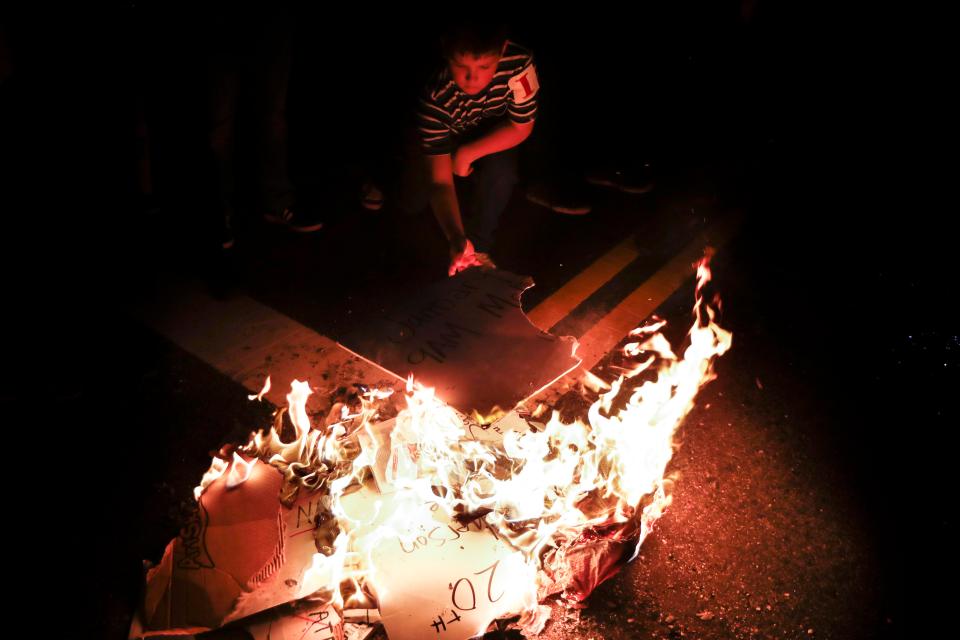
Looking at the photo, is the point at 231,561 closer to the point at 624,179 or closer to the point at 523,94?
the point at 523,94

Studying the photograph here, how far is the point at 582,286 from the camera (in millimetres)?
4715

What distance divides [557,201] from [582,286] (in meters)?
1.22

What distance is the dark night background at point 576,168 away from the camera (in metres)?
3.29

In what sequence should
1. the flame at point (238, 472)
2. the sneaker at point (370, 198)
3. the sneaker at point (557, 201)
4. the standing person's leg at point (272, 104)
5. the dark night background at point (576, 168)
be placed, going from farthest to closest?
Result: the sneaker at point (557, 201)
the sneaker at point (370, 198)
the standing person's leg at point (272, 104)
the dark night background at point (576, 168)
the flame at point (238, 472)

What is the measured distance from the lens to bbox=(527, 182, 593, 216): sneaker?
558 cm

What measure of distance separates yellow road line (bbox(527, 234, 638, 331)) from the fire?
1054mm

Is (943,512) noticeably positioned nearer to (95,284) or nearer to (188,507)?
(188,507)

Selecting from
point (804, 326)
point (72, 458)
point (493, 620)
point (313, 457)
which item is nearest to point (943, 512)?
point (804, 326)

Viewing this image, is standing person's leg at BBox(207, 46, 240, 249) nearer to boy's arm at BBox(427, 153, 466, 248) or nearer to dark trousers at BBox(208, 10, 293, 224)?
dark trousers at BBox(208, 10, 293, 224)

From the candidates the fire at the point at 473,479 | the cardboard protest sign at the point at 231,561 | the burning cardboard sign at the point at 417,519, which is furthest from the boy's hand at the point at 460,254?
the cardboard protest sign at the point at 231,561

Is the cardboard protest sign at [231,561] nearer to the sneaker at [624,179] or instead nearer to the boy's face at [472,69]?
the boy's face at [472,69]

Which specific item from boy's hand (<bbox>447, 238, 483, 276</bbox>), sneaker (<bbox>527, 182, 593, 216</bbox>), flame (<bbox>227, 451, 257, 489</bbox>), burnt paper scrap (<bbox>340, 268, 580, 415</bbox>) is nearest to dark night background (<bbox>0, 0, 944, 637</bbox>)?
sneaker (<bbox>527, 182, 593, 216</bbox>)

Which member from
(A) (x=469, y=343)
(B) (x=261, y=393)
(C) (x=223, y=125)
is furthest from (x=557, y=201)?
(B) (x=261, y=393)

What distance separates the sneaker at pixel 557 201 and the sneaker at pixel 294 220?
1.98 meters
